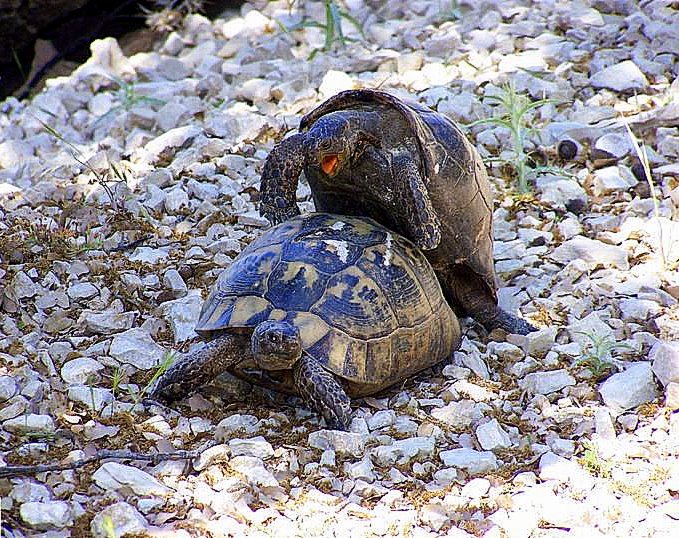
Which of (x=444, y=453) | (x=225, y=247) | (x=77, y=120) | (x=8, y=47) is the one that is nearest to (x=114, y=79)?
(x=77, y=120)

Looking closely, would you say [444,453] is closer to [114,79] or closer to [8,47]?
[114,79]

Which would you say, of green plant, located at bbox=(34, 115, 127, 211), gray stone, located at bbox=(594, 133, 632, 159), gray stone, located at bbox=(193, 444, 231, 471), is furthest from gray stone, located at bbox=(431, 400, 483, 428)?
gray stone, located at bbox=(594, 133, 632, 159)

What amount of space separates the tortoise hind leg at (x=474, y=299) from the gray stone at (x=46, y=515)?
2098 millimetres

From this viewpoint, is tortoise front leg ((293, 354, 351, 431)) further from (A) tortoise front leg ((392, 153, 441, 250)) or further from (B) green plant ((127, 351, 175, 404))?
(A) tortoise front leg ((392, 153, 441, 250))

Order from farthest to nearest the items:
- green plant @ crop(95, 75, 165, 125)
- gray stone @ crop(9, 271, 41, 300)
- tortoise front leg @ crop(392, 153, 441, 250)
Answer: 1. green plant @ crop(95, 75, 165, 125)
2. gray stone @ crop(9, 271, 41, 300)
3. tortoise front leg @ crop(392, 153, 441, 250)

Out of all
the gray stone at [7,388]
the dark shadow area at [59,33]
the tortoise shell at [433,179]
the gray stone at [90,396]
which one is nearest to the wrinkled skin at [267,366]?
the gray stone at [90,396]

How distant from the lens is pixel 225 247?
14.5 ft

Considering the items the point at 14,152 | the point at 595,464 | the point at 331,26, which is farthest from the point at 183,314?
the point at 331,26

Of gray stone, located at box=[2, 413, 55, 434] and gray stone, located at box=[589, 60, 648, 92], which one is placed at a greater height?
gray stone, located at box=[589, 60, 648, 92]

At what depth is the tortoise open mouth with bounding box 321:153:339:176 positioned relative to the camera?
3812 mm

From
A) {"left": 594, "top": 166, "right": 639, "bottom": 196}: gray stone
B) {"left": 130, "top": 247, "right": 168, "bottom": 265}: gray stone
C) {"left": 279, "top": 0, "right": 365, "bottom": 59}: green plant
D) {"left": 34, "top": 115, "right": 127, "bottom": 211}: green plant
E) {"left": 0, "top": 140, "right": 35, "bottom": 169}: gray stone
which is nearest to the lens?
{"left": 130, "top": 247, "right": 168, "bottom": 265}: gray stone

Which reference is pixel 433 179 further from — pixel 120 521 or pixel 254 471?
pixel 120 521

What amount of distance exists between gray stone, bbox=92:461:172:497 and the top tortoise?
4.76 ft

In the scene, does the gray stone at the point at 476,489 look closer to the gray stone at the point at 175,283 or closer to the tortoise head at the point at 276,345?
the tortoise head at the point at 276,345
